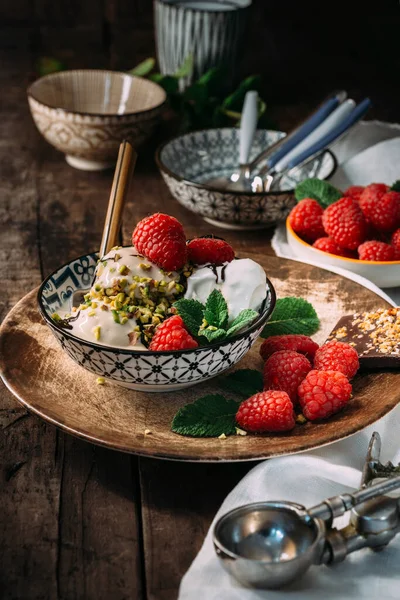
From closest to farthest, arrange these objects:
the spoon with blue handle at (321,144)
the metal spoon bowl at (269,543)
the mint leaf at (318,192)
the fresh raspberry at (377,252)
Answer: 1. the metal spoon bowl at (269,543)
2. the fresh raspberry at (377,252)
3. the mint leaf at (318,192)
4. the spoon with blue handle at (321,144)

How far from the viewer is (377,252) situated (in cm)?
122

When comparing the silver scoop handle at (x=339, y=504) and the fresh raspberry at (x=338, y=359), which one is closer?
the silver scoop handle at (x=339, y=504)

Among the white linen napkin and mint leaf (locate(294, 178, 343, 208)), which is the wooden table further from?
mint leaf (locate(294, 178, 343, 208))

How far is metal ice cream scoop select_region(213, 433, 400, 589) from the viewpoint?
667 mm

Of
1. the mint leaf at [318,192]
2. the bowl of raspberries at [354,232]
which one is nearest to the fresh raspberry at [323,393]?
the bowl of raspberries at [354,232]

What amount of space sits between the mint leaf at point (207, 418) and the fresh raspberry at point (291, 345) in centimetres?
13

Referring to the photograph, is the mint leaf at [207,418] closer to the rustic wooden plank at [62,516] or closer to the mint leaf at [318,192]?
the rustic wooden plank at [62,516]

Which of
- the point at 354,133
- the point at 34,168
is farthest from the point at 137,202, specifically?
the point at 354,133

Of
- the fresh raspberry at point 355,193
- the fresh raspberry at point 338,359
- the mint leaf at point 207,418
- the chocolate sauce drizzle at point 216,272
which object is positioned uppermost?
the chocolate sauce drizzle at point 216,272

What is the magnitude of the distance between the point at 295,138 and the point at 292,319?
58 centimetres

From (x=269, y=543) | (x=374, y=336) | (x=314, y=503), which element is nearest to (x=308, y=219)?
(x=374, y=336)

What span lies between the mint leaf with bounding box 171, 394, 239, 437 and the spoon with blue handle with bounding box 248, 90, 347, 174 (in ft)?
2.47

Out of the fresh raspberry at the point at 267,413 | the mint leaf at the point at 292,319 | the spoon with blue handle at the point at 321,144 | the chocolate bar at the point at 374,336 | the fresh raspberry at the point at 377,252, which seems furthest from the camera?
the spoon with blue handle at the point at 321,144

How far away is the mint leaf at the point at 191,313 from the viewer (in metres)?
0.88
